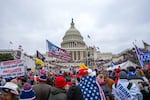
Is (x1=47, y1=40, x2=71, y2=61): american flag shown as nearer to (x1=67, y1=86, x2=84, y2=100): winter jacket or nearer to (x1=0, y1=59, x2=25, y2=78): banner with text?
(x1=0, y1=59, x2=25, y2=78): banner with text

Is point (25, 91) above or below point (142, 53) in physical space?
below

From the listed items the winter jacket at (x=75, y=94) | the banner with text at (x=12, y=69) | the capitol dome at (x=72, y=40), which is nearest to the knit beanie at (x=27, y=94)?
the winter jacket at (x=75, y=94)

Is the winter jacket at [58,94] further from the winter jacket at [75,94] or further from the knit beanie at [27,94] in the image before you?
the knit beanie at [27,94]

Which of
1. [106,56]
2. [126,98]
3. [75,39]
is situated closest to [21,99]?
[126,98]

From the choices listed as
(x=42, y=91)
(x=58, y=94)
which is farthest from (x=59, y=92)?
(x=42, y=91)

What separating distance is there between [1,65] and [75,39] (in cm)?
12152

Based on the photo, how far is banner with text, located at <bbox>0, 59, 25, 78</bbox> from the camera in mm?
10086

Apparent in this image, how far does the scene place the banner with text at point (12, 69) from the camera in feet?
33.1

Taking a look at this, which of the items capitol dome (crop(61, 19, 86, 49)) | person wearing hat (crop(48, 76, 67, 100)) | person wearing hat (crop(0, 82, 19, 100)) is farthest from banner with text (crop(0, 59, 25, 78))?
capitol dome (crop(61, 19, 86, 49))

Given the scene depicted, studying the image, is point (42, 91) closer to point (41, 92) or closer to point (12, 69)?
point (41, 92)

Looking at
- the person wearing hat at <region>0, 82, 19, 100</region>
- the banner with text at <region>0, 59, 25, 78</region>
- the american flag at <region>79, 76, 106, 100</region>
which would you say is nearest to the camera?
the person wearing hat at <region>0, 82, 19, 100</region>

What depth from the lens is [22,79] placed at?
9.94m

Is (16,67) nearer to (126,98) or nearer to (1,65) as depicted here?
(1,65)

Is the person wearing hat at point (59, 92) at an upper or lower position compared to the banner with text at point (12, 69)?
lower
